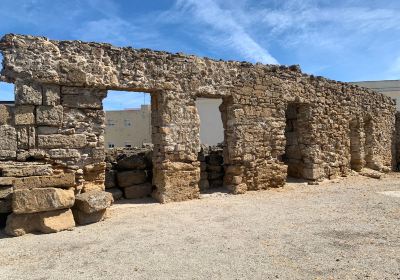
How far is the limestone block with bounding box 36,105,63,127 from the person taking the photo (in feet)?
20.7

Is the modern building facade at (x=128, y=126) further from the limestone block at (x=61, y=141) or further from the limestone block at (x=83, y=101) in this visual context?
the limestone block at (x=61, y=141)

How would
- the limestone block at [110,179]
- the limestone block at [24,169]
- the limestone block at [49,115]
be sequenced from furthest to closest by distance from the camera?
the limestone block at [110,179]
the limestone block at [49,115]
the limestone block at [24,169]

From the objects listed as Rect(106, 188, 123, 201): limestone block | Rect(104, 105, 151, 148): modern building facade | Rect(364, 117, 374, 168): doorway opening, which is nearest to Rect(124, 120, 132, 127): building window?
Rect(104, 105, 151, 148): modern building facade

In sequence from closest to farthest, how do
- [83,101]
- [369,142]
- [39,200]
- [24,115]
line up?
[39,200] → [24,115] → [83,101] → [369,142]

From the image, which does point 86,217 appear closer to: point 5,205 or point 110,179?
point 5,205

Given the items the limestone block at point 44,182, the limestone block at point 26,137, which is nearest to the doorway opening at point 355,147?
the limestone block at point 44,182

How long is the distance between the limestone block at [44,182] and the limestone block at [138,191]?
2090mm

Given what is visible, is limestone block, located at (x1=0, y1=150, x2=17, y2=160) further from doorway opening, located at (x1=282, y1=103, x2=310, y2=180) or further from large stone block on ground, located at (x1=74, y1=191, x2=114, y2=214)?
doorway opening, located at (x1=282, y1=103, x2=310, y2=180)

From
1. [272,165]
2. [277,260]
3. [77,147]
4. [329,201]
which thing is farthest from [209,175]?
[277,260]

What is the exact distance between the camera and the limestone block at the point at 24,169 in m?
5.66

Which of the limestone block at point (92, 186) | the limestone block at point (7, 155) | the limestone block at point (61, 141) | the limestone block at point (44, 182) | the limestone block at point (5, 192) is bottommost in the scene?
the limestone block at point (92, 186)

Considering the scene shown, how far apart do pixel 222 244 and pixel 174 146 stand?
3.37 m

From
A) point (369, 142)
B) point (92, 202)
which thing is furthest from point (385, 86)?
point (92, 202)

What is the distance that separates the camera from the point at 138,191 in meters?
8.05
